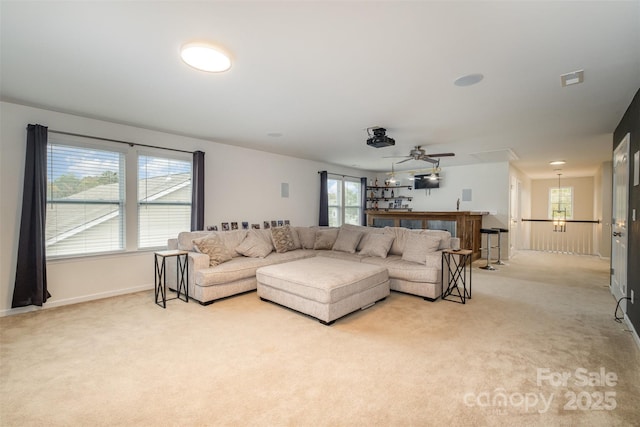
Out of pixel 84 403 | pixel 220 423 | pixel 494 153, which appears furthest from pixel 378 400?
pixel 494 153

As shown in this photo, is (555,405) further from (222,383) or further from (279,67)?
(279,67)

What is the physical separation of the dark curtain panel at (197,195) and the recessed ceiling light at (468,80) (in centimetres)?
406

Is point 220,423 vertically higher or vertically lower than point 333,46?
lower

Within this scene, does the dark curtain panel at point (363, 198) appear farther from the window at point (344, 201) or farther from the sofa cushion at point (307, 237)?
the sofa cushion at point (307, 237)

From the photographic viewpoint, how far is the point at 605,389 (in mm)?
2066

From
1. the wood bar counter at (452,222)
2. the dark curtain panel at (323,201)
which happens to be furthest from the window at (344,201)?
the wood bar counter at (452,222)

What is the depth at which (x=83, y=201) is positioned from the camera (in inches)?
156

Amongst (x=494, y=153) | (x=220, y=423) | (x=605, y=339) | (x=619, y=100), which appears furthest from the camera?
(x=494, y=153)

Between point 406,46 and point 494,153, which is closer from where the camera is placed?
point 406,46

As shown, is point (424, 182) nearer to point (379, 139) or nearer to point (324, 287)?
point (379, 139)

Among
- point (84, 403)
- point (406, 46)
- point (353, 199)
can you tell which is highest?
point (406, 46)

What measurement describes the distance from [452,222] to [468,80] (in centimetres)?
Answer: 461

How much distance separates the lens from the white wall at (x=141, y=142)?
11.3 feet

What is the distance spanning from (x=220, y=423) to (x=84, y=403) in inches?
38.1
